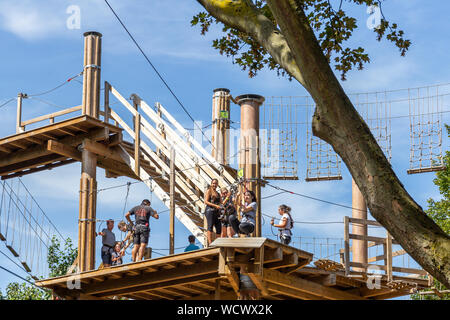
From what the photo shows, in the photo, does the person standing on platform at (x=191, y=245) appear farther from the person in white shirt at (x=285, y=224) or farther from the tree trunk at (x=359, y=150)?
the tree trunk at (x=359, y=150)

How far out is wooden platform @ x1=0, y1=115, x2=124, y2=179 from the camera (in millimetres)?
18375

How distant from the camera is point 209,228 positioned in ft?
47.9

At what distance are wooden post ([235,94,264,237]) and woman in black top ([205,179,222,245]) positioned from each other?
0.73 meters

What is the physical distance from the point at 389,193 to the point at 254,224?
7.28 meters

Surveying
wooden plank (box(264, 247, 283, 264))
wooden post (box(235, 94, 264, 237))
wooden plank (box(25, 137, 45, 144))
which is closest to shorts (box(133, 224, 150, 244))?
wooden post (box(235, 94, 264, 237))

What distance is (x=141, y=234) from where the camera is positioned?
1495 cm

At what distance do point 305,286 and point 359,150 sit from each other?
9.46m

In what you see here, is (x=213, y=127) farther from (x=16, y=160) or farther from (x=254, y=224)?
(x=254, y=224)

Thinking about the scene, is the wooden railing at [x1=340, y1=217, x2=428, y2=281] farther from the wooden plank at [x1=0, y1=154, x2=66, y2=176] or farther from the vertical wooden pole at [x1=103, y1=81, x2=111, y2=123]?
the wooden plank at [x1=0, y1=154, x2=66, y2=176]

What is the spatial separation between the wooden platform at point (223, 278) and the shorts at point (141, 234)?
1.35 ft

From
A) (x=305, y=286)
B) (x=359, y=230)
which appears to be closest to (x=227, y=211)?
(x=305, y=286)

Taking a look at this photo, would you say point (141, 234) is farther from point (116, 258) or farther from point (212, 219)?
point (116, 258)
